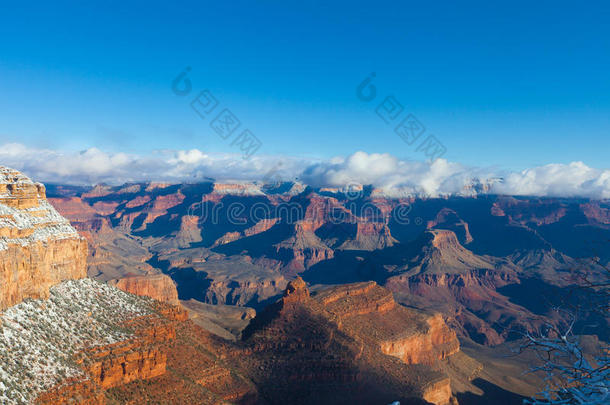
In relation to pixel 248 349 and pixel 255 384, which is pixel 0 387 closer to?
pixel 255 384

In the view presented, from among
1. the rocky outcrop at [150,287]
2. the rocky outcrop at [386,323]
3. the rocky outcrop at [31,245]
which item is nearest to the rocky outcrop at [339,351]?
the rocky outcrop at [386,323]

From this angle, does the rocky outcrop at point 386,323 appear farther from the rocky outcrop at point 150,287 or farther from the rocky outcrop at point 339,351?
the rocky outcrop at point 150,287

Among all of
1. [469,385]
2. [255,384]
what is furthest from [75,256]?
[469,385]

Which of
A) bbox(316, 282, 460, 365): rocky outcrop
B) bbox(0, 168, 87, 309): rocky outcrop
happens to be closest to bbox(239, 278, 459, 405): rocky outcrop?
bbox(316, 282, 460, 365): rocky outcrop

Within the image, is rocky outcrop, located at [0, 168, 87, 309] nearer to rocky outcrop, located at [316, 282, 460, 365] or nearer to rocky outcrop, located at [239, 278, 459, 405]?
rocky outcrop, located at [239, 278, 459, 405]

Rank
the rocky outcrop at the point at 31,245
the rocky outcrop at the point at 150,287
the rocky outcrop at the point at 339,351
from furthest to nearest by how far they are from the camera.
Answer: the rocky outcrop at the point at 150,287 < the rocky outcrop at the point at 339,351 < the rocky outcrop at the point at 31,245
